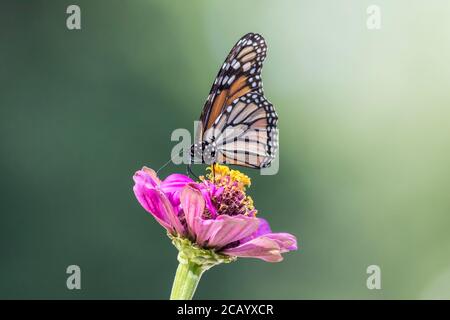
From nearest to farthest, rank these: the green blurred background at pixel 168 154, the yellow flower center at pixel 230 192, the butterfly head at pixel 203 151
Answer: the yellow flower center at pixel 230 192
the butterfly head at pixel 203 151
the green blurred background at pixel 168 154

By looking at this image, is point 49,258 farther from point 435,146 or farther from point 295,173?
point 435,146

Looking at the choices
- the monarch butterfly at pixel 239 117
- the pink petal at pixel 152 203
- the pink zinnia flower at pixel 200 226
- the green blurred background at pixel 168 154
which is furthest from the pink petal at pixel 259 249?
the green blurred background at pixel 168 154

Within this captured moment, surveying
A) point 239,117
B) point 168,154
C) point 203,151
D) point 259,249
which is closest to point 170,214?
point 259,249

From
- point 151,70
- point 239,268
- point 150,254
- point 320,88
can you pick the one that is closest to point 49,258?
point 150,254

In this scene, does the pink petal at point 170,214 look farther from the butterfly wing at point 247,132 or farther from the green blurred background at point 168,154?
the green blurred background at point 168,154

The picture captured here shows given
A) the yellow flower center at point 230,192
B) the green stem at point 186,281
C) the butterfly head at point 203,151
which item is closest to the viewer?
the green stem at point 186,281

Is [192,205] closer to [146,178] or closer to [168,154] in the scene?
[146,178]

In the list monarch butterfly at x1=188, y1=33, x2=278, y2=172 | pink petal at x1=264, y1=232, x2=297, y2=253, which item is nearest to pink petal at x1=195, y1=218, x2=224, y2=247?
pink petal at x1=264, y1=232, x2=297, y2=253

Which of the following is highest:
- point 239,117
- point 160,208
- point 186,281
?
point 239,117
